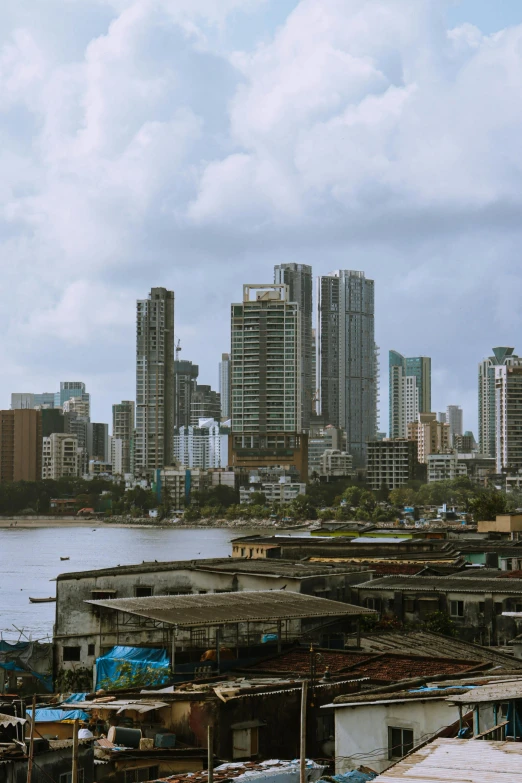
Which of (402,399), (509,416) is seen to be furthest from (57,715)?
(402,399)

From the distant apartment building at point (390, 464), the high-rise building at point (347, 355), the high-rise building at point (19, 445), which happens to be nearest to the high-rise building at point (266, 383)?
the distant apartment building at point (390, 464)

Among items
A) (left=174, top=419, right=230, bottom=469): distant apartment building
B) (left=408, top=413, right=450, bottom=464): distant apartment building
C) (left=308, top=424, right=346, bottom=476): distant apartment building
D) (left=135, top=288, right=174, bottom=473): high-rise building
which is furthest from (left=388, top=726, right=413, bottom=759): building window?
(left=174, top=419, right=230, bottom=469): distant apartment building

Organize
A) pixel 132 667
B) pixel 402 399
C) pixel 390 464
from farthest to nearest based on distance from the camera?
pixel 402 399
pixel 390 464
pixel 132 667

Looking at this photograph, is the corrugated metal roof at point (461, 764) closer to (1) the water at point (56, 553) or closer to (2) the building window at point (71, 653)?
(2) the building window at point (71, 653)

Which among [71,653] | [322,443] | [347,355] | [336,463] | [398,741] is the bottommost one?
[71,653]

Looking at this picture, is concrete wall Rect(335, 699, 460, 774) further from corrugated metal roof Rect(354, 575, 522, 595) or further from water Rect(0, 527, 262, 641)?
water Rect(0, 527, 262, 641)

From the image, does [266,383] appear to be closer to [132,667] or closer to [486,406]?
[486,406]
